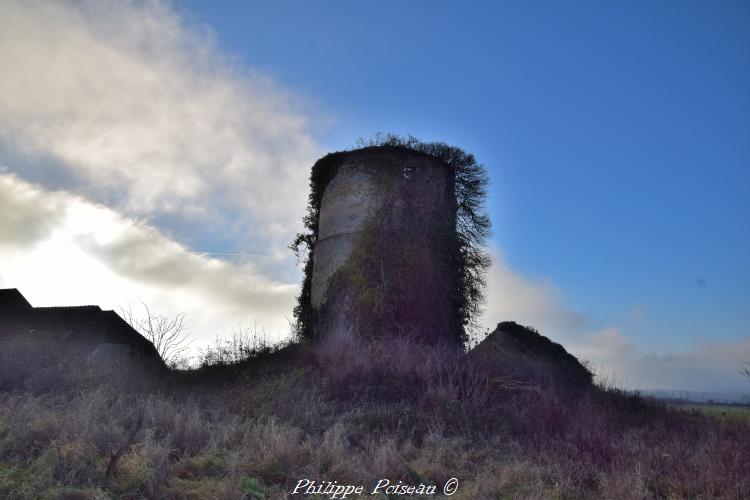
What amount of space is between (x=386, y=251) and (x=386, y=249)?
0.21 feet

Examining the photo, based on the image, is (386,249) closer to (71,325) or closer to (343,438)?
(343,438)

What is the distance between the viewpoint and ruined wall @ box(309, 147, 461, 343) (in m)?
16.5

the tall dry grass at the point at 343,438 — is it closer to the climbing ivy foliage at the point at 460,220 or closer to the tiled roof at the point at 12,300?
the climbing ivy foliage at the point at 460,220

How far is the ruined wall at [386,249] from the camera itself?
1650cm

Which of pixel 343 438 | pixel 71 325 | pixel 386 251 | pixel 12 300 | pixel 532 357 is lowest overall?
pixel 343 438

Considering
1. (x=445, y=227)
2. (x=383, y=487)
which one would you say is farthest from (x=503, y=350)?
(x=383, y=487)

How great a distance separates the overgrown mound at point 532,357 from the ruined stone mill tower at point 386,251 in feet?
4.78

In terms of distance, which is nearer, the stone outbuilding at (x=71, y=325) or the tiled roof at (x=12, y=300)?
the stone outbuilding at (x=71, y=325)

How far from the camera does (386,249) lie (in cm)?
1694

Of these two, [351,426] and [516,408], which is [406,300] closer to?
[516,408]

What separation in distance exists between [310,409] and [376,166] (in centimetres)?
1050
